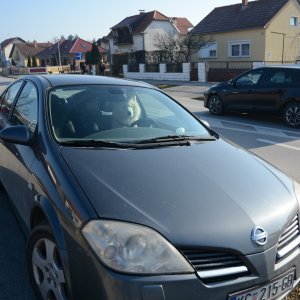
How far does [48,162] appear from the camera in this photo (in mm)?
2727

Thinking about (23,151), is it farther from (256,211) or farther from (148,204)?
(256,211)

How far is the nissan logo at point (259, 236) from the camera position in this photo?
220 cm

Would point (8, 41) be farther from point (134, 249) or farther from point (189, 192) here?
point (134, 249)

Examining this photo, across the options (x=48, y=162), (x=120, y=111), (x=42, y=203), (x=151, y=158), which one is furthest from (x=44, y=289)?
(x=120, y=111)

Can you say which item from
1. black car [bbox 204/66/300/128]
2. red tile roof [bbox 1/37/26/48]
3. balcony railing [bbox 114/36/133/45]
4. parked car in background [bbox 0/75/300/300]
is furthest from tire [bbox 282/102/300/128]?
red tile roof [bbox 1/37/26/48]

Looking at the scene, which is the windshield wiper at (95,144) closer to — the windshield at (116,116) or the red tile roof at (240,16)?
the windshield at (116,116)

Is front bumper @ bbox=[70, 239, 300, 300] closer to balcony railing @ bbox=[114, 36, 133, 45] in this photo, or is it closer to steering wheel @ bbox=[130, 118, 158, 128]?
steering wheel @ bbox=[130, 118, 158, 128]

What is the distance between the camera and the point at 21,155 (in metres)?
3.28

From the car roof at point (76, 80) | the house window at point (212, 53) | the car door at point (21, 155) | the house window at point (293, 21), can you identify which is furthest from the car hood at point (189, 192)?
the house window at point (293, 21)

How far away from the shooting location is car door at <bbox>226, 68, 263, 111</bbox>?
36.3 ft

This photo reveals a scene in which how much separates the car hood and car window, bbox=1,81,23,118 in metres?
1.83

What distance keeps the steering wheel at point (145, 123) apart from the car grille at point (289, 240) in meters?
1.53

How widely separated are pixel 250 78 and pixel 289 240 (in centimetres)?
942

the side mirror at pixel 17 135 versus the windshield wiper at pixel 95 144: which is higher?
the side mirror at pixel 17 135
